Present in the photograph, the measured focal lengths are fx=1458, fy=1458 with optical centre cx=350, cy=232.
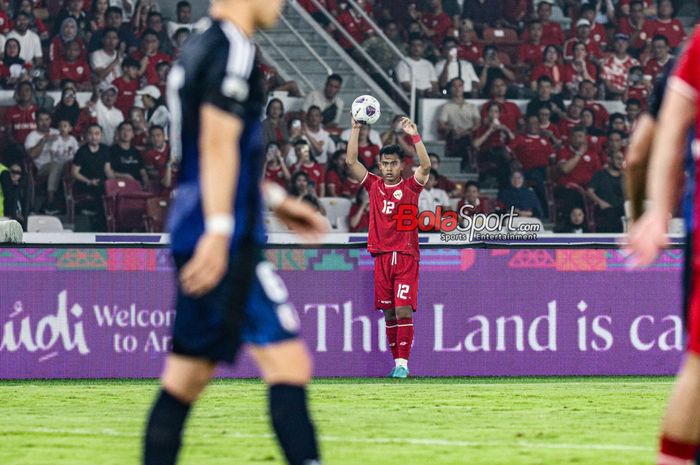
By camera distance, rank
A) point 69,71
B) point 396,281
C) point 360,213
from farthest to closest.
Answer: point 69,71 → point 360,213 → point 396,281

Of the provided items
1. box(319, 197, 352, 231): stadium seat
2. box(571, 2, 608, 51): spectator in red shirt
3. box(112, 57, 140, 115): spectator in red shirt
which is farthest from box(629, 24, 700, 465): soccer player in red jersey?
box(571, 2, 608, 51): spectator in red shirt

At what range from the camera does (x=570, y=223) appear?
19.0 meters

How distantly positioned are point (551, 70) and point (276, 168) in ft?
17.7

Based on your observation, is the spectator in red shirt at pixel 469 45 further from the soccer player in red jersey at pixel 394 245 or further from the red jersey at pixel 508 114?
the soccer player in red jersey at pixel 394 245

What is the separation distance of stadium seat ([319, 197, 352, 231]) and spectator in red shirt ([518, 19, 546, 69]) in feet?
17.4

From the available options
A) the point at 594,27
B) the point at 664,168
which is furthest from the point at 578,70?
the point at 664,168

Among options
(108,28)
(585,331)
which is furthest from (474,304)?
(108,28)

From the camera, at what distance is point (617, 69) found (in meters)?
22.5

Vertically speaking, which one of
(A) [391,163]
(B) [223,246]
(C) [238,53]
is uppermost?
(A) [391,163]

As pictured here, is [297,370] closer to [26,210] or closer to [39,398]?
[39,398]

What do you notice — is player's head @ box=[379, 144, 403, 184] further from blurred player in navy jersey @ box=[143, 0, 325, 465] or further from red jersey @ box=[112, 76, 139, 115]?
blurred player in navy jersey @ box=[143, 0, 325, 465]

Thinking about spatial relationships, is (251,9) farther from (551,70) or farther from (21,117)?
(551,70)

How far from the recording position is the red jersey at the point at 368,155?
1903 cm

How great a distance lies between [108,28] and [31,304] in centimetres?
736
